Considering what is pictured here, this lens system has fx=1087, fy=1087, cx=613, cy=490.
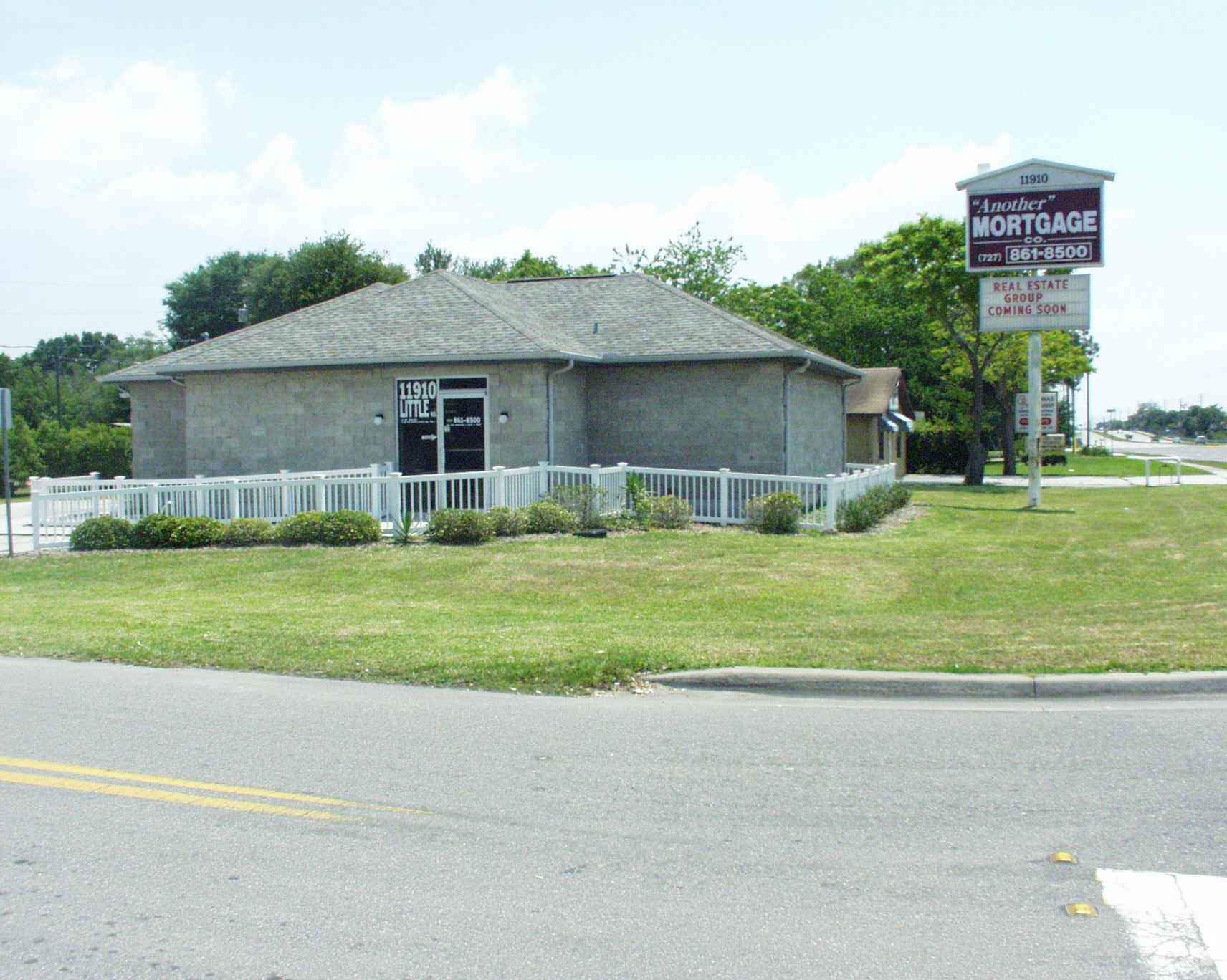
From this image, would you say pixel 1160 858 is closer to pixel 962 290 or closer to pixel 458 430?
pixel 458 430

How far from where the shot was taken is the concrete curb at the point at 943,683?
7.93 m

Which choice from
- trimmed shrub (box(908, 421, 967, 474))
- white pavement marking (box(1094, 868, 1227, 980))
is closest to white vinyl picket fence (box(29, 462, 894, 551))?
white pavement marking (box(1094, 868, 1227, 980))

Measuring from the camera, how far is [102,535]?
57.2 feet

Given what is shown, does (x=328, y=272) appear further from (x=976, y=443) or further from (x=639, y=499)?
(x=639, y=499)

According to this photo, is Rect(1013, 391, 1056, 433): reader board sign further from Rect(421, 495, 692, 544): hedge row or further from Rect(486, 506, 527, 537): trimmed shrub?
Rect(486, 506, 527, 537): trimmed shrub

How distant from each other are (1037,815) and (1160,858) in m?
A: 0.66

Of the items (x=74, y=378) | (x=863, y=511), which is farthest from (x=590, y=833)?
(x=74, y=378)

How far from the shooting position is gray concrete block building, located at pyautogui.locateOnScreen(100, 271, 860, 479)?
2127 cm

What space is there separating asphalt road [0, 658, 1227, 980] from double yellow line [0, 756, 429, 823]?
0.07 feet

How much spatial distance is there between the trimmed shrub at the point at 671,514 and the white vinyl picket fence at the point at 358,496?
0.83m

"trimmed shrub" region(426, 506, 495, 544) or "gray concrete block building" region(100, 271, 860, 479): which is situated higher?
"gray concrete block building" region(100, 271, 860, 479)

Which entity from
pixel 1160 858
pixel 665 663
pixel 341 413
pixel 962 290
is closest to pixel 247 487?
pixel 341 413

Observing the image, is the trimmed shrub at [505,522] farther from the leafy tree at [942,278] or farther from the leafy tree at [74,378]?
the leafy tree at [74,378]

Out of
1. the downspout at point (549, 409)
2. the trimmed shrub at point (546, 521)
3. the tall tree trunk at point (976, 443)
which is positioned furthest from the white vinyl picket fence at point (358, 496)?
the tall tree trunk at point (976, 443)
